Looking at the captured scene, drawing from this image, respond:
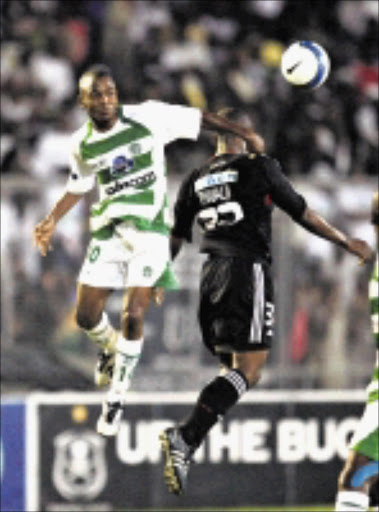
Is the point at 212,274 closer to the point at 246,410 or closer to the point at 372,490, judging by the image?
the point at 372,490

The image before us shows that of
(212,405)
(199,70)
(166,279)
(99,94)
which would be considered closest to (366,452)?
(212,405)

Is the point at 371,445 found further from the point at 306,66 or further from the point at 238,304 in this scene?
the point at 306,66

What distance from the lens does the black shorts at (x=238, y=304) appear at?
11820 mm

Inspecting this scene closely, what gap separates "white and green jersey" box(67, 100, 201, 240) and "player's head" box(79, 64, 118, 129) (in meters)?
0.20

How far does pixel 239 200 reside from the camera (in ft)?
38.5

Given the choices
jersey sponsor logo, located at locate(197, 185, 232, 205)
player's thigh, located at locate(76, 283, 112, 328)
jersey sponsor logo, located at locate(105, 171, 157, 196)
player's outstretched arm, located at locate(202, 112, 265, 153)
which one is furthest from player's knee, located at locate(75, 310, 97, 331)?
player's outstretched arm, located at locate(202, 112, 265, 153)

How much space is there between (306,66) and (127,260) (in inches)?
65.7

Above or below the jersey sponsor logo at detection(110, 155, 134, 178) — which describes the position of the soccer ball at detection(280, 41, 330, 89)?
above

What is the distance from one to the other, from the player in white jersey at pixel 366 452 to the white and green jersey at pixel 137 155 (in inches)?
67.5

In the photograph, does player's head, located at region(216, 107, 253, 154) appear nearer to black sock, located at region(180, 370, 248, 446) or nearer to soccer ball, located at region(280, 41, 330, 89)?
soccer ball, located at region(280, 41, 330, 89)

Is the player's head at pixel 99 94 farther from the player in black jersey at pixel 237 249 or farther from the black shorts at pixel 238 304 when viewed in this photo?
the black shorts at pixel 238 304

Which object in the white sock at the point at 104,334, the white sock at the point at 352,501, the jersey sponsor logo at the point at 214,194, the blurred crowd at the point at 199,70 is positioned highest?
the blurred crowd at the point at 199,70

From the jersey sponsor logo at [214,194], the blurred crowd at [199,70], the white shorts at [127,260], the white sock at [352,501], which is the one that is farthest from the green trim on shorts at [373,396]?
the blurred crowd at [199,70]

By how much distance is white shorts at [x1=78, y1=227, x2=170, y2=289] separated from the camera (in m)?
11.9
